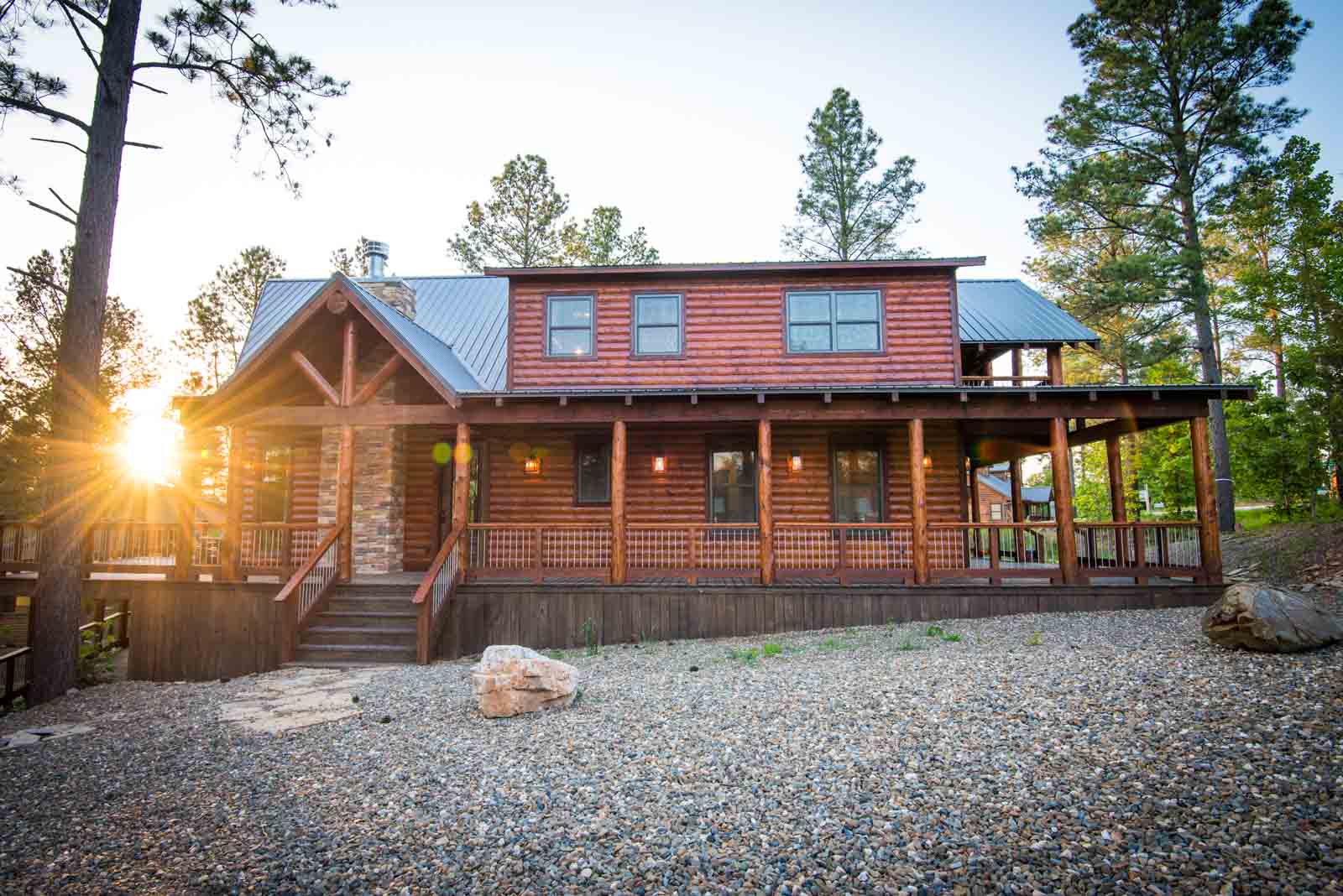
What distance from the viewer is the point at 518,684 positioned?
20.5 feet

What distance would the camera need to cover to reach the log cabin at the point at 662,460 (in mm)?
10297

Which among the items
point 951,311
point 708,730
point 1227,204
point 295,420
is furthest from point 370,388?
point 1227,204

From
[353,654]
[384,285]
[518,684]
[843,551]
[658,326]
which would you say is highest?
[384,285]

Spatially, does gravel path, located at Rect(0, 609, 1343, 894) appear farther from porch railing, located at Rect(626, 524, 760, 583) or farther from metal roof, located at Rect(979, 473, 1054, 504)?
metal roof, located at Rect(979, 473, 1054, 504)

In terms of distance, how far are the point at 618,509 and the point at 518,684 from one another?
479cm

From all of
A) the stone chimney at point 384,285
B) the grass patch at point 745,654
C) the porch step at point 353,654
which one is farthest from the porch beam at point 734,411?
the stone chimney at point 384,285

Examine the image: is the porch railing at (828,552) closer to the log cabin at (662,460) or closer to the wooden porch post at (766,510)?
the log cabin at (662,460)

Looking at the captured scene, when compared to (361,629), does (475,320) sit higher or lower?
higher

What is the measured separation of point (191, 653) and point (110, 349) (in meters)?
26.1

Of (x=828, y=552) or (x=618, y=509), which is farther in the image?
(x=828, y=552)

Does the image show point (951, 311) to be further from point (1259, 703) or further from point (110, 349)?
point (110, 349)

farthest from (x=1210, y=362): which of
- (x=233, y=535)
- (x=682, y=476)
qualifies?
(x=233, y=535)

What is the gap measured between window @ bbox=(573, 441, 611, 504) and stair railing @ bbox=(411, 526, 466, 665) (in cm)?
331

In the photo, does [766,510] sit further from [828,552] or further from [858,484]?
[858,484]
